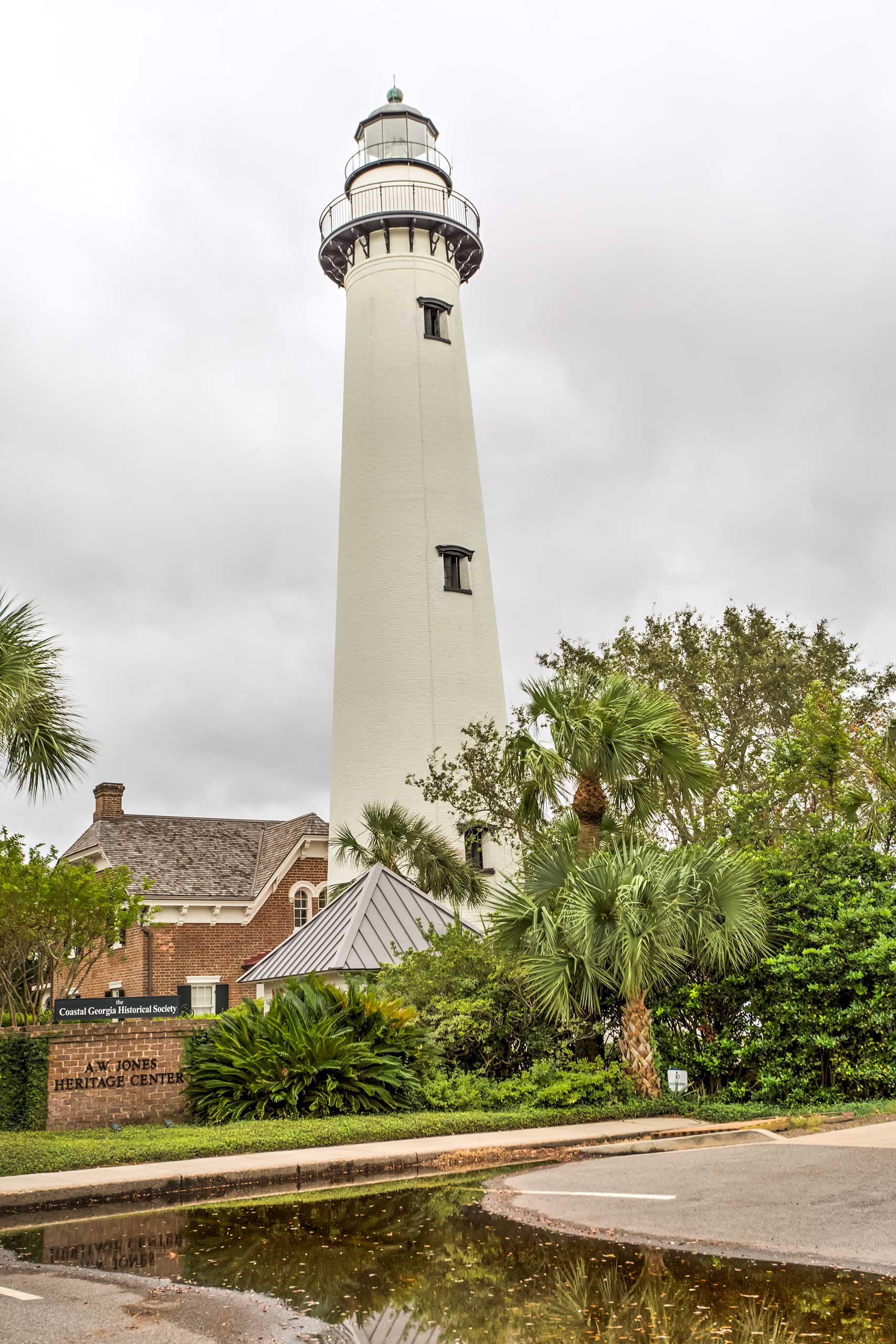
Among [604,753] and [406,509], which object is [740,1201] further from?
[406,509]

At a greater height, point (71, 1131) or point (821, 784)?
point (821, 784)

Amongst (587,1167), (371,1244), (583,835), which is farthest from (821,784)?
(371,1244)

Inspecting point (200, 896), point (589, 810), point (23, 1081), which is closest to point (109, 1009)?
point (23, 1081)

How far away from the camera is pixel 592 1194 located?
31.1ft

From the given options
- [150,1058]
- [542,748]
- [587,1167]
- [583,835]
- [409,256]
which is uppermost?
[409,256]

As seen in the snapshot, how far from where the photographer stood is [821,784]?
22922mm

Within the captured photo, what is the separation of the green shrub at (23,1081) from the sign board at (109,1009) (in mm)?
536

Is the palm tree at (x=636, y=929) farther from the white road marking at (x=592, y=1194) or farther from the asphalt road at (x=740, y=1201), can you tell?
the white road marking at (x=592, y=1194)

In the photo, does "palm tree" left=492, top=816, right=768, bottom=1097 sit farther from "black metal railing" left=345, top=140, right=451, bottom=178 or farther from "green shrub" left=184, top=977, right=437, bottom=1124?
"black metal railing" left=345, top=140, right=451, bottom=178

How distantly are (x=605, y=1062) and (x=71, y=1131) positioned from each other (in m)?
7.07

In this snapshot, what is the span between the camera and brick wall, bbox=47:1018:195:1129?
614 inches

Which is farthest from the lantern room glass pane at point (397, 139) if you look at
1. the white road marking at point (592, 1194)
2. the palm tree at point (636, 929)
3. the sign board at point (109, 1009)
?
the white road marking at point (592, 1194)

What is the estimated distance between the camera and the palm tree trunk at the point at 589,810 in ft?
57.3

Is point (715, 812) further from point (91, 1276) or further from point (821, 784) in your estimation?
point (91, 1276)
